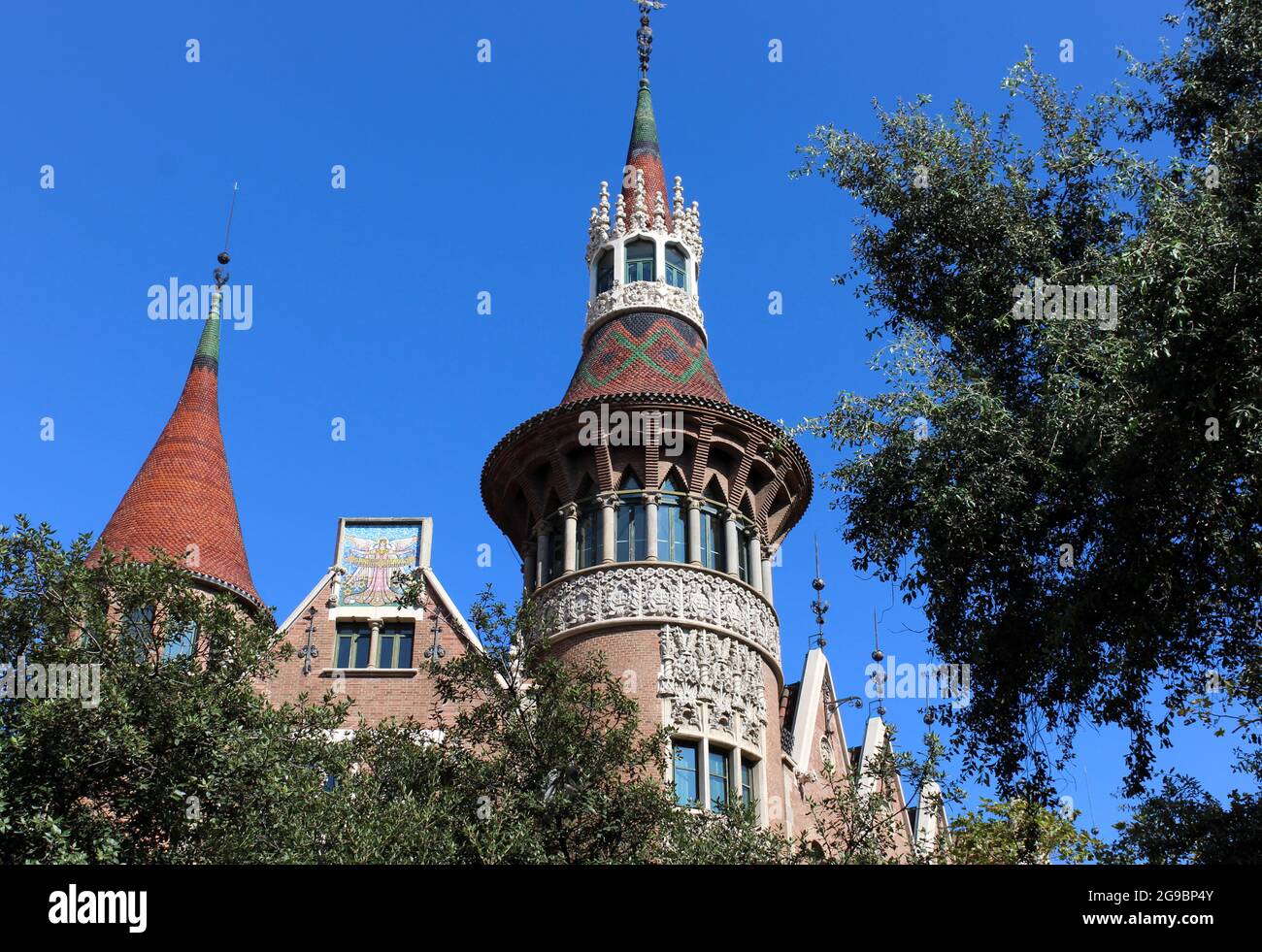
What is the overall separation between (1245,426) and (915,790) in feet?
22.0

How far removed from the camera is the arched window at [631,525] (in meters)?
21.0

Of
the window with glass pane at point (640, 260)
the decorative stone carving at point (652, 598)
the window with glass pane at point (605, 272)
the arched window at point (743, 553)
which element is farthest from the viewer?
the window with glass pane at point (605, 272)

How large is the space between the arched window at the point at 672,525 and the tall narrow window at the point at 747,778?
118 inches

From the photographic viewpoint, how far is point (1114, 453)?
37.6 ft

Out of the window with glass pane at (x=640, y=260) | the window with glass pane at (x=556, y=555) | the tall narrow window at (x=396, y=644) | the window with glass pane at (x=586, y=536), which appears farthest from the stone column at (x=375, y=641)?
the window with glass pane at (x=640, y=260)

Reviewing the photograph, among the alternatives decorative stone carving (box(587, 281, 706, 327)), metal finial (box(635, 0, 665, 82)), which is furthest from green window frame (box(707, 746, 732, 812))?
metal finial (box(635, 0, 665, 82))

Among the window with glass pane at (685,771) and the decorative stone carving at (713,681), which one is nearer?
the window with glass pane at (685,771)

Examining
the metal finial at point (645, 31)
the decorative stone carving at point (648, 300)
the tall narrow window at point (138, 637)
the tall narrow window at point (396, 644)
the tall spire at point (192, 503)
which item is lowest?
the tall narrow window at point (138, 637)

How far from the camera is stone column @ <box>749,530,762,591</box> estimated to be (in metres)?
21.9

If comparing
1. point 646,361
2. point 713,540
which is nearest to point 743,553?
point 713,540

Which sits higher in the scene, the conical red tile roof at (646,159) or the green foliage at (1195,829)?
the conical red tile roof at (646,159)

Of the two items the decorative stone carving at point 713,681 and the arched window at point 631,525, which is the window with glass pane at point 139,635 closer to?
the decorative stone carving at point 713,681

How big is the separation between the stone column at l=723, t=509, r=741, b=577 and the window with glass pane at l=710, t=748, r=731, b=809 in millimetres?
2794

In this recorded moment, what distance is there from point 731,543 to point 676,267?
5899 mm
